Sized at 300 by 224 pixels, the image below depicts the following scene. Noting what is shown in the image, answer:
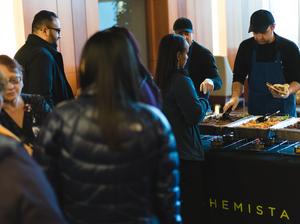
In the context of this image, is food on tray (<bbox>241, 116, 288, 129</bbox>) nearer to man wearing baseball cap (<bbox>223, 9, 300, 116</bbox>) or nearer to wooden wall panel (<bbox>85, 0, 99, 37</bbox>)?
man wearing baseball cap (<bbox>223, 9, 300, 116</bbox>)

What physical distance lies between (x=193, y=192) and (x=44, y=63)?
47.1 inches

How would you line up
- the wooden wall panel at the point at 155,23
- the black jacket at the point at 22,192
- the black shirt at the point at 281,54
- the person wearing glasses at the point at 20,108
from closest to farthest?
the black jacket at the point at 22,192 → the person wearing glasses at the point at 20,108 → the black shirt at the point at 281,54 → the wooden wall panel at the point at 155,23

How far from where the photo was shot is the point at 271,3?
6.21 metres

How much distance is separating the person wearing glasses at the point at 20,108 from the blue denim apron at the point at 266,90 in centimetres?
172

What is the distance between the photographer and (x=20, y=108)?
86.7 inches

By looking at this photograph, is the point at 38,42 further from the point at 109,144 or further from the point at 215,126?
the point at 109,144

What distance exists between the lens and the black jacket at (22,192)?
1.09m

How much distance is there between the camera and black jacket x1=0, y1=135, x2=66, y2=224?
3.58 feet

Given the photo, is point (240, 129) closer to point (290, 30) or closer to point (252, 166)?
point (252, 166)

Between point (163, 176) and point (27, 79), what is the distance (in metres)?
1.80

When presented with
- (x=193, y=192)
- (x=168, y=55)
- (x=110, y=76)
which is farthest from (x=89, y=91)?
(x=193, y=192)

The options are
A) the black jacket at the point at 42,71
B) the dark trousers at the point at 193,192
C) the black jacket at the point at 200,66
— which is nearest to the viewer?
the dark trousers at the point at 193,192

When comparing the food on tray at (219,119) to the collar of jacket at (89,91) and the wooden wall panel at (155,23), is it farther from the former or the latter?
the wooden wall panel at (155,23)

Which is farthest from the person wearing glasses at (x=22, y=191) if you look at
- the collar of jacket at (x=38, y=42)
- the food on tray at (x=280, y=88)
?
the food on tray at (x=280, y=88)
